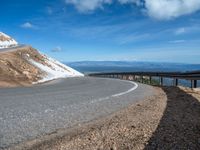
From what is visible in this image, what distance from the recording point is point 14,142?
5.76 m

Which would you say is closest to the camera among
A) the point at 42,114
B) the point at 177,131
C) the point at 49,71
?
the point at 177,131

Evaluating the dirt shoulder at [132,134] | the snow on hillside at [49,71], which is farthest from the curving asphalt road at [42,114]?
the snow on hillside at [49,71]

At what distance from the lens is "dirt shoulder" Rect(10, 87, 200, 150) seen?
5492mm

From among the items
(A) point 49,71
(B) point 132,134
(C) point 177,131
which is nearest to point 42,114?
(B) point 132,134

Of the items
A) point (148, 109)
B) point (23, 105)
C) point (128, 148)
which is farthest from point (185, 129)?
point (23, 105)

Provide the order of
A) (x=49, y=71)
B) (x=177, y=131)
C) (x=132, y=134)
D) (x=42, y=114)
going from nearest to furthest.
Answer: (x=132, y=134) < (x=177, y=131) < (x=42, y=114) < (x=49, y=71)

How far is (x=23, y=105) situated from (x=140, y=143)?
17.8ft

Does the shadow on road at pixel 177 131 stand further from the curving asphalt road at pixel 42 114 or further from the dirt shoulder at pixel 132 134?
the curving asphalt road at pixel 42 114

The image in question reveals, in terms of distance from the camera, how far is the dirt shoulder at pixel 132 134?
5492 millimetres

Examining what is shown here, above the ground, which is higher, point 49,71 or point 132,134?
point 49,71

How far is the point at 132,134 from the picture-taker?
20.8ft

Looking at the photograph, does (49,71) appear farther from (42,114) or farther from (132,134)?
(132,134)

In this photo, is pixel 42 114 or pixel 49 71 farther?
pixel 49 71

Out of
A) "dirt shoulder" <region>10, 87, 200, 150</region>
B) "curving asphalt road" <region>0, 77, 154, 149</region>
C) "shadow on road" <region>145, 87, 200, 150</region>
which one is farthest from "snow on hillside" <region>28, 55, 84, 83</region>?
"dirt shoulder" <region>10, 87, 200, 150</region>
